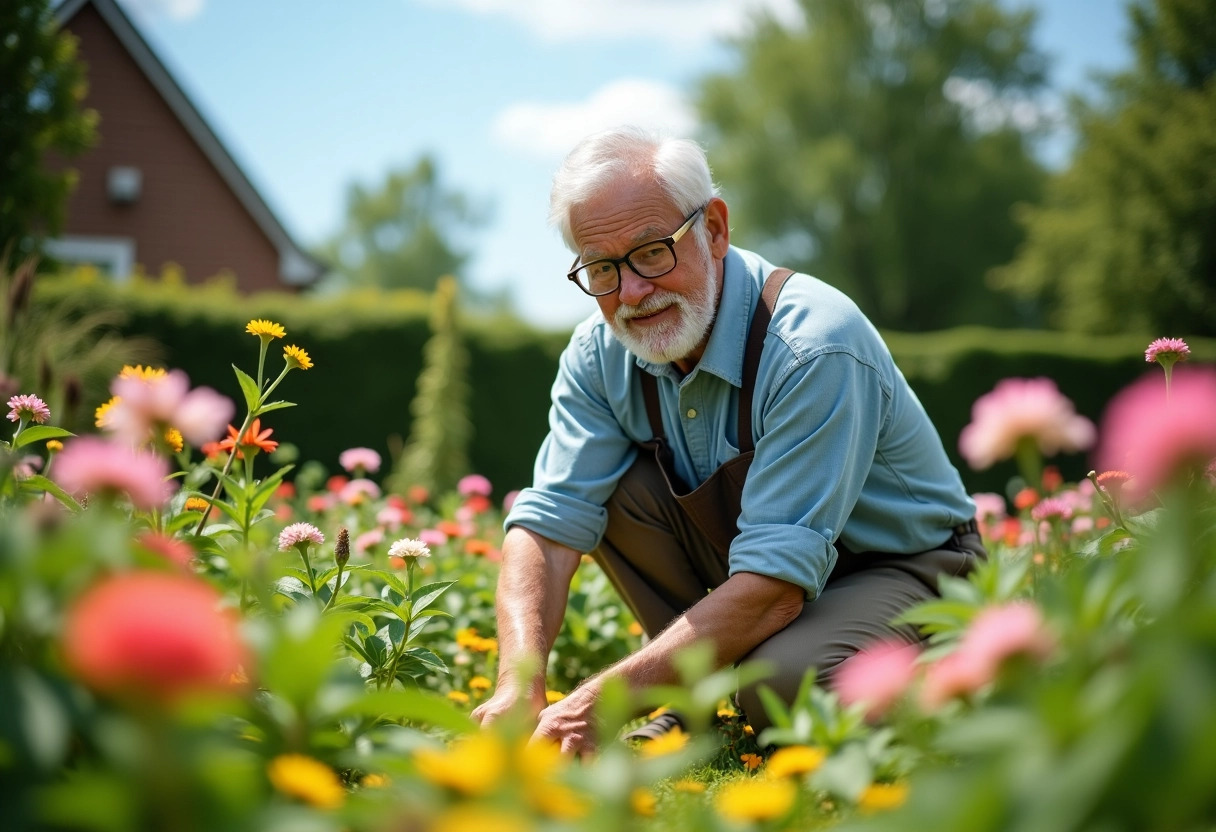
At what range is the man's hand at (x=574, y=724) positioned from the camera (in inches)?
71.6

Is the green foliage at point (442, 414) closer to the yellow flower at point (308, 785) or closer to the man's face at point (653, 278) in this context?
the man's face at point (653, 278)

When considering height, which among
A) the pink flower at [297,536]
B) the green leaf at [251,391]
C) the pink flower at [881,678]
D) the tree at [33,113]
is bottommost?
the pink flower at [881,678]

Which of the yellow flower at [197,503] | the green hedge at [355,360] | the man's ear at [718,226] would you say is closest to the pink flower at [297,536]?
the yellow flower at [197,503]

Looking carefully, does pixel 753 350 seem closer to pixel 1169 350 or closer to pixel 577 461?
pixel 577 461

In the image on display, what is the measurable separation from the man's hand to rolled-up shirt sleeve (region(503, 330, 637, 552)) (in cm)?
67

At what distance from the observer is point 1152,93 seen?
61.7ft

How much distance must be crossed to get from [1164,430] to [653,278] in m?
1.61

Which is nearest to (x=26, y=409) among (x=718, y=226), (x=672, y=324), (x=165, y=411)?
(x=165, y=411)

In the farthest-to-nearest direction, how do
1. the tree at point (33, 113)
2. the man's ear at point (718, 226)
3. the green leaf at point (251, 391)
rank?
1. the tree at point (33, 113)
2. the man's ear at point (718, 226)
3. the green leaf at point (251, 391)

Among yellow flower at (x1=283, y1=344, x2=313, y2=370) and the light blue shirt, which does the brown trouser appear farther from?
yellow flower at (x1=283, y1=344, x2=313, y2=370)

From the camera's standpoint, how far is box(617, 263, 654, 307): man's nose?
2.43 meters

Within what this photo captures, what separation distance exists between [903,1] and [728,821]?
1058 inches

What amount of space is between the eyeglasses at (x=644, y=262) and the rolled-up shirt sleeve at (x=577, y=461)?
0.30 meters

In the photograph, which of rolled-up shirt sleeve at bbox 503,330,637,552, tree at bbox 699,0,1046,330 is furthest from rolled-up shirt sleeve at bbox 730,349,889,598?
tree at bbox 699,0,1046,330
